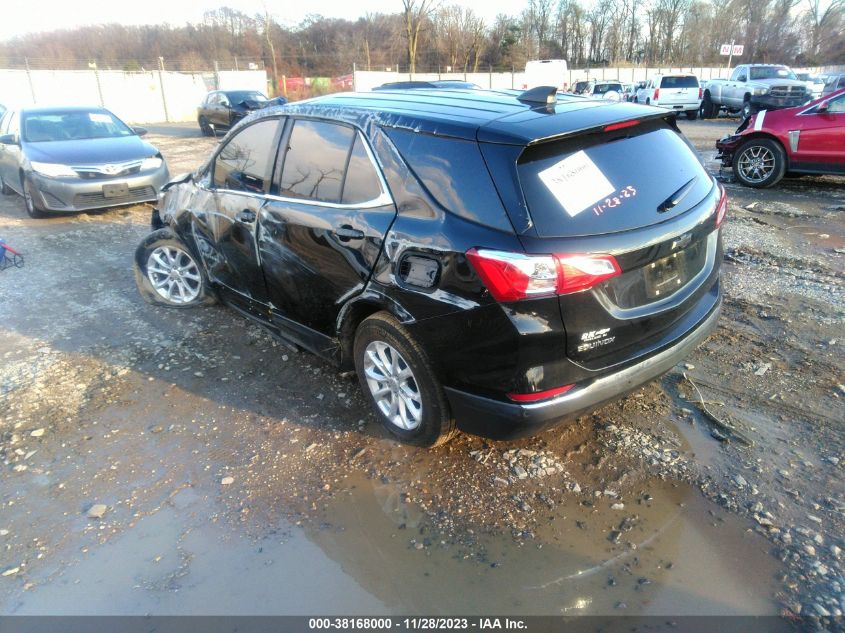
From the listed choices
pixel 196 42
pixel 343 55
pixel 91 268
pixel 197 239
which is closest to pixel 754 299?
pixel 197 239

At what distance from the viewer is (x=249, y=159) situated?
3.95 m

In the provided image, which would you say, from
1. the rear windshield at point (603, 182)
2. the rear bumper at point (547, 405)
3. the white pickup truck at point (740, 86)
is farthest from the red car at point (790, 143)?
the white pickup truck at point (740, 86)

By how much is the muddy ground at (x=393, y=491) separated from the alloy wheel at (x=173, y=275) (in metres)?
0.61

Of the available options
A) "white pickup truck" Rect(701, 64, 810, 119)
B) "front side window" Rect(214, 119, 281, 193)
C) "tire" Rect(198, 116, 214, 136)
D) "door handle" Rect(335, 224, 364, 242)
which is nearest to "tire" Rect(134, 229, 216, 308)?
"front side window" Rect(214, 119, 281, 193)

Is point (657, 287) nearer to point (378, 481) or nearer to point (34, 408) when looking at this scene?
point (378, 481)

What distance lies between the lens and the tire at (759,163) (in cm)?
902

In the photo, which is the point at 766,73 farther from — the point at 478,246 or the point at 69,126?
the point at 478,246

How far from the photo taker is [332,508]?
2814 mm

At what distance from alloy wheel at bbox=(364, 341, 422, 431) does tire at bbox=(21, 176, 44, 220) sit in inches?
298

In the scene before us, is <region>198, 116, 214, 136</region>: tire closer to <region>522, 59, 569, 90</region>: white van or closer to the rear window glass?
the rear window glass

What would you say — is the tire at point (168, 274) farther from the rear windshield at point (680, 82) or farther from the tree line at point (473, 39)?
the tree line at point (473, 39)

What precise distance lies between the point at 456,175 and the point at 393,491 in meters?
1.58

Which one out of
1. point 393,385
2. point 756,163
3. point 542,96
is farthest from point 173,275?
point 756,163

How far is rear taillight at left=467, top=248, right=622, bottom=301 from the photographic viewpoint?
236cm
